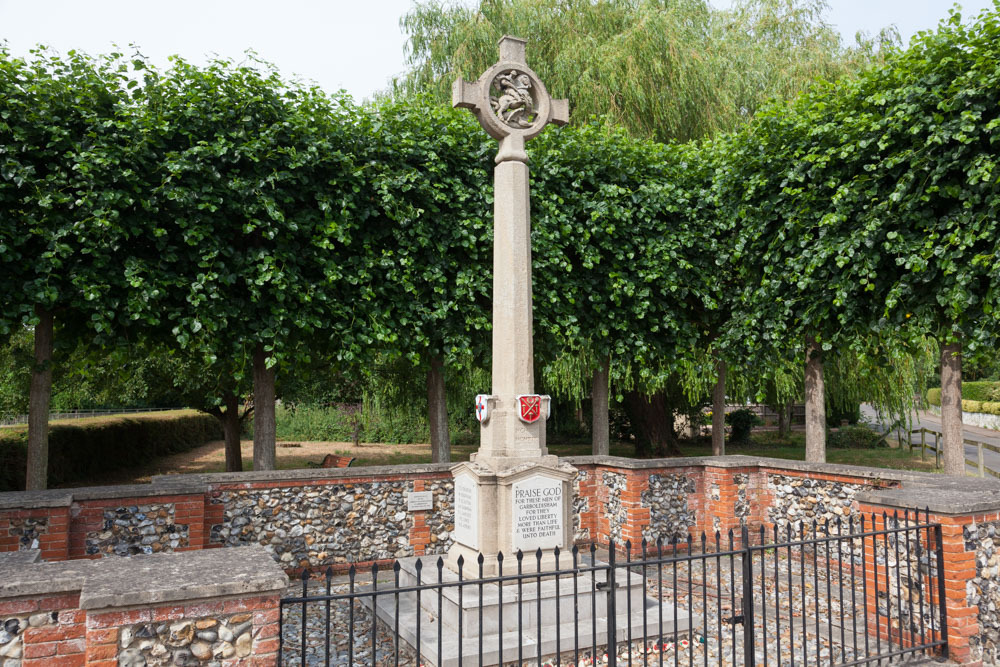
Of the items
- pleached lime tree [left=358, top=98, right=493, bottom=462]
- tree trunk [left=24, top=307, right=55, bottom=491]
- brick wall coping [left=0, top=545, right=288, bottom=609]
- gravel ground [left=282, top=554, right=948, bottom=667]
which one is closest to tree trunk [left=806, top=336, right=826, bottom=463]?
gravel ground [left=282, top=554, right=948, bottom=667]

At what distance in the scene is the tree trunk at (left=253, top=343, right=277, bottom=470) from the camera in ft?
33.3

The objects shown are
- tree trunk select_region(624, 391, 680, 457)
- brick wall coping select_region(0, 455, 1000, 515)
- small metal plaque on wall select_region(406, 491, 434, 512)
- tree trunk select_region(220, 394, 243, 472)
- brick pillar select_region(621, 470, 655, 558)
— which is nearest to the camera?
brick wall coping select_region(0, 455, 1000, 515)

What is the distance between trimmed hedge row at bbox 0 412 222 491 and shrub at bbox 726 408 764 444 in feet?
74.4

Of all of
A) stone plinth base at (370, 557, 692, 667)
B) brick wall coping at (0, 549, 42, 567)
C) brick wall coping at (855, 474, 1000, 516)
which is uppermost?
brick wall coping at (855, 474, 1000, 516)

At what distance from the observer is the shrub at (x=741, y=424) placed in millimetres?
27362

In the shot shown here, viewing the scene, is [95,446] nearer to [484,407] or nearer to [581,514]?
[581,514]

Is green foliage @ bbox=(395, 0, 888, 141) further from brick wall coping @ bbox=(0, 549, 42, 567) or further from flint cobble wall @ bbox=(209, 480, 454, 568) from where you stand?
brick wall coping @ bbox=(0, 549, 42, 567)

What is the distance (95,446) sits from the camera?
18547mm

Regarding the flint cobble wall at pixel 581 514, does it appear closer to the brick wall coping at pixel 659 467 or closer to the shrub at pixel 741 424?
the brick wall coping at pixel 659 467

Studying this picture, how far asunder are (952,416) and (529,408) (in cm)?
724

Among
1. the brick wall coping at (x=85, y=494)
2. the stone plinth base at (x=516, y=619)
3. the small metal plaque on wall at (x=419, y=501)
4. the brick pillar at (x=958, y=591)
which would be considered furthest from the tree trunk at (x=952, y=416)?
the brick wall coping at (x=85, y=494)

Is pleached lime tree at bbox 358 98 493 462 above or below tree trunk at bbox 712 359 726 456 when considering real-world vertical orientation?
above

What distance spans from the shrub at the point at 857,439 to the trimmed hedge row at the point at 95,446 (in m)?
26.8

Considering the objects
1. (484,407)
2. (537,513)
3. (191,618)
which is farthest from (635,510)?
(191,618)
